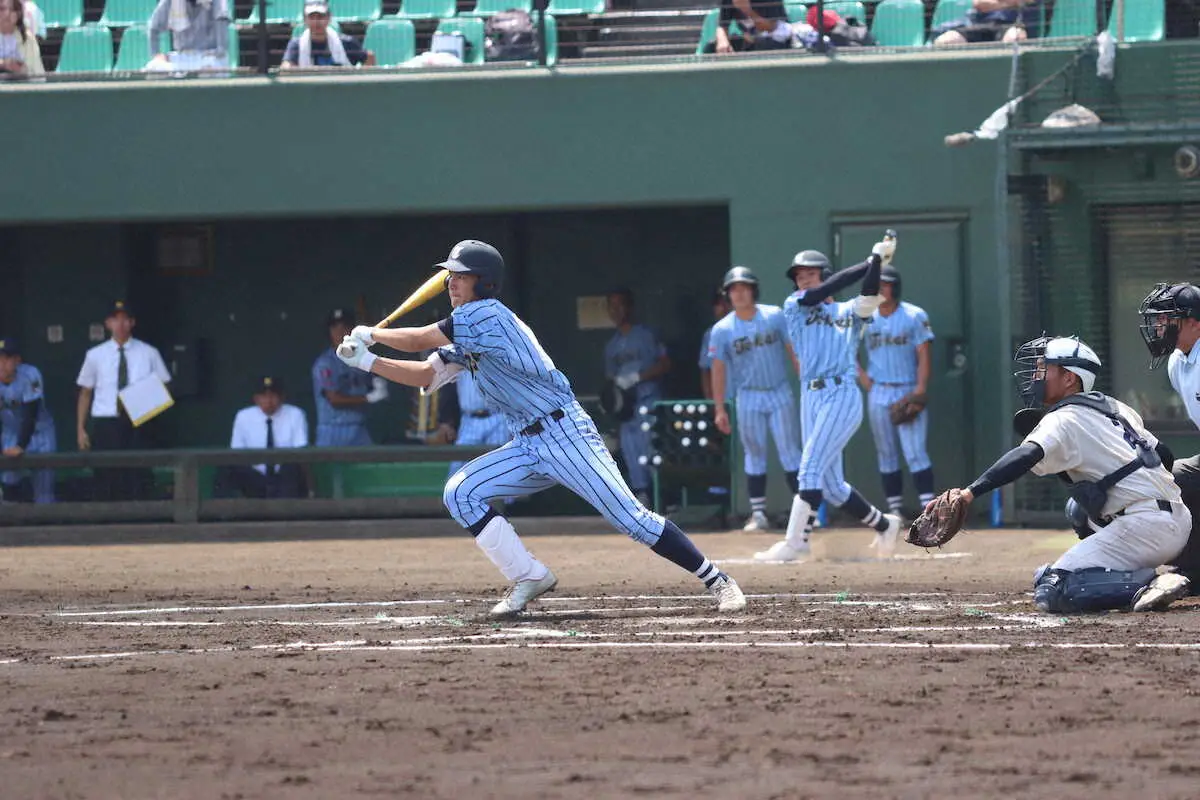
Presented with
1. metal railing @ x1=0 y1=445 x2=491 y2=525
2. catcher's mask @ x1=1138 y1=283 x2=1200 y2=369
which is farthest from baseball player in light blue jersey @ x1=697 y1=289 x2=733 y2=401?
catcher's mask @ x1=1138 y1=283 x2=1200 y2=369

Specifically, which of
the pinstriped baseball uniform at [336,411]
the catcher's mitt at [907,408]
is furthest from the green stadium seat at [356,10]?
the catcher's mitt at [907,408]

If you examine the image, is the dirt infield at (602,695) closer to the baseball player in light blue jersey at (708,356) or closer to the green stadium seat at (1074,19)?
the baseball player in light blue jersey at (708,356)

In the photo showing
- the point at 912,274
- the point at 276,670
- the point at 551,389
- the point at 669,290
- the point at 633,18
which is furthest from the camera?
the point at 669,290

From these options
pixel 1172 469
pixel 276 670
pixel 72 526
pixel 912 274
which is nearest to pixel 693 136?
pixel 912 274

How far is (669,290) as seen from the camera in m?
18.1

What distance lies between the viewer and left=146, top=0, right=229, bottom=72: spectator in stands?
52.7 ft

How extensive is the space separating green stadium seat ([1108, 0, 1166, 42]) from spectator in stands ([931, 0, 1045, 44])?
0.63 m

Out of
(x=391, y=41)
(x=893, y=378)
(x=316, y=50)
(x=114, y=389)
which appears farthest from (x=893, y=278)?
(x=114, y=389)

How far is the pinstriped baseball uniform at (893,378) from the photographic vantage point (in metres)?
14.7

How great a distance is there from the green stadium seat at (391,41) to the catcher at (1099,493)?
9060 mm

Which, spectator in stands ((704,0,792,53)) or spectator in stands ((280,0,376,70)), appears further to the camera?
spectator in stands ((280,0,376,70))

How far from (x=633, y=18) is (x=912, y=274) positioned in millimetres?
3376

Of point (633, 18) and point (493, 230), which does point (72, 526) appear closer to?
point (493, 230)

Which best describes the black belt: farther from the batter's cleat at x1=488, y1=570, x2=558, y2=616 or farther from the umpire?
the umpire
